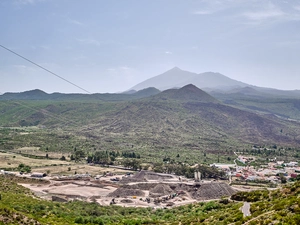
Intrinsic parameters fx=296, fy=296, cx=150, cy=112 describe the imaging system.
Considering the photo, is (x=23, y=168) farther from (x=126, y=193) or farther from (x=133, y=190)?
(x=133, y=190)

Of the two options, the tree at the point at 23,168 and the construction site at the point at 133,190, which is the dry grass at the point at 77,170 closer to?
the tree at the point at 23,168

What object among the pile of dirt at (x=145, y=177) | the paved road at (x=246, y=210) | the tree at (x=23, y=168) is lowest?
the pile of dirt at (x=145, y=177)

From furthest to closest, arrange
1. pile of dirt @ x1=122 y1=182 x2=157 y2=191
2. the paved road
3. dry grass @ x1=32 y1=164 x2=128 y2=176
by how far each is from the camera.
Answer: dry grass @ x1=32 y1=164 x2=128 y2=176, pile of dirt @ x1=122 y1=182 x2=157 y2=191, the paved road

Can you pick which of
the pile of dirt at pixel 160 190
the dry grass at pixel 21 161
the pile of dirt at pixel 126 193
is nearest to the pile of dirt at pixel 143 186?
the pile of dirt at pixel 160 190

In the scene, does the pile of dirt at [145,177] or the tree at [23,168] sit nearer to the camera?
the pile of dirt at [145,177]

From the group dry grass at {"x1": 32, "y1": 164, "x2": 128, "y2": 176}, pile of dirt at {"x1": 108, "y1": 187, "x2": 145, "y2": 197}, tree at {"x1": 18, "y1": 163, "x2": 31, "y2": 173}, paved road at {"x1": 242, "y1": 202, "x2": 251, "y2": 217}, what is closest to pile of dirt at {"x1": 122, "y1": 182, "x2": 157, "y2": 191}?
pile of dirt at {"x1": 108, "y1": 187, "x2": 145, "y2": 197}

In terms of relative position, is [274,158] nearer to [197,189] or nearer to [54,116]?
[197,189]

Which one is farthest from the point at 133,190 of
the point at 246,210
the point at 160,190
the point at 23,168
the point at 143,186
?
the point at 246,210

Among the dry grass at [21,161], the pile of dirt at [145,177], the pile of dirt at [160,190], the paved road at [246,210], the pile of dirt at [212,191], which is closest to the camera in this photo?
the paved road at [246,210]

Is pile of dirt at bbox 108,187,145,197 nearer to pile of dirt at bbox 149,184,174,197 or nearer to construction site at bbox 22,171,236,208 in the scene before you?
construction site at bbox 22,171,236,208
